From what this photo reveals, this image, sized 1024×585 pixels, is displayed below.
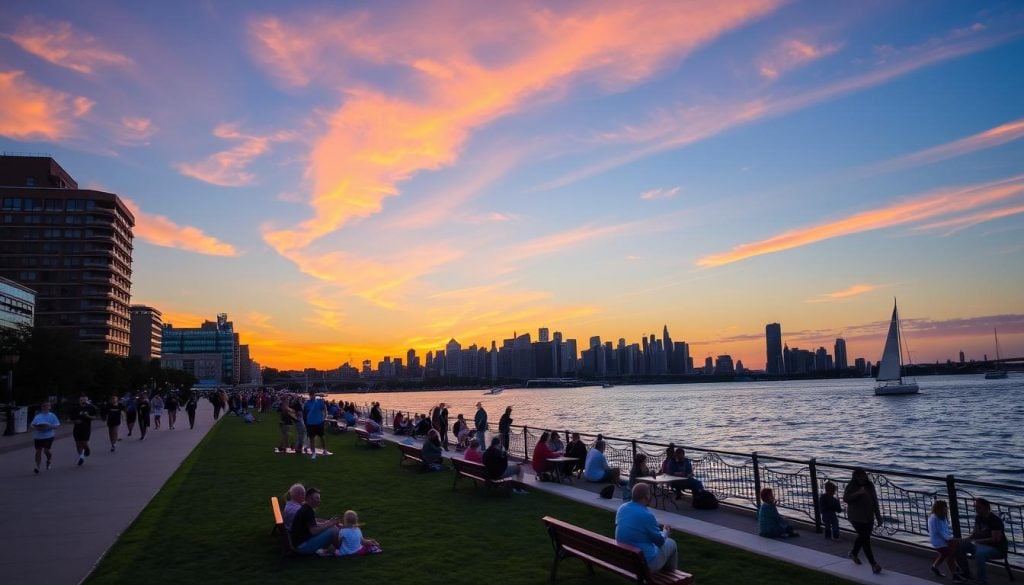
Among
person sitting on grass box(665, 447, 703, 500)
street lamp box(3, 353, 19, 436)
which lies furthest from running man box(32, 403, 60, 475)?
street lamp box(3, 353, 19, 436)

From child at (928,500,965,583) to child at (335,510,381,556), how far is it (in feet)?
26.3

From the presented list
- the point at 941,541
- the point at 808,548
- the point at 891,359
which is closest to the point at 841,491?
the point at 808,548

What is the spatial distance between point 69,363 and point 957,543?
5755cm

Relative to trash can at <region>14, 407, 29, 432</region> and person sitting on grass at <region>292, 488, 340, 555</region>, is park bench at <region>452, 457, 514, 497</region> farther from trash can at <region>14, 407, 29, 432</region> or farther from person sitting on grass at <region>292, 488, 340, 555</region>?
trash can at <region>14, 407, 29, 432</region>

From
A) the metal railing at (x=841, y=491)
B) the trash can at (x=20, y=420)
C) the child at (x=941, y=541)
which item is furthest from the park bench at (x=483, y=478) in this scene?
the trash can at (x=20, y=420)

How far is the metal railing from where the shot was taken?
38.6 feet

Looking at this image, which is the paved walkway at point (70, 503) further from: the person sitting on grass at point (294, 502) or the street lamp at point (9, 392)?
the street lamp at point (9, 392)

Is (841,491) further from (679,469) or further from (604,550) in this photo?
(604,550)

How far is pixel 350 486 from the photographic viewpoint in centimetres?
1742

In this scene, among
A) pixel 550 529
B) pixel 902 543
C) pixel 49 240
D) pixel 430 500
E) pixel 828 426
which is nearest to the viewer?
pixel 550 529

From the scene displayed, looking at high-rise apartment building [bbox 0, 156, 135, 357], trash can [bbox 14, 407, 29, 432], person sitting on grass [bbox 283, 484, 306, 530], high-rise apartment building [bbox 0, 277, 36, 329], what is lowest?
person sitting on grass [bbox 283, 484, 306, 530]

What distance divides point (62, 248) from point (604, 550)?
426 feet

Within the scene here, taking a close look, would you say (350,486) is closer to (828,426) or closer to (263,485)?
(263,485)

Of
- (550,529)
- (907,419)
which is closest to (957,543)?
(550,529)
